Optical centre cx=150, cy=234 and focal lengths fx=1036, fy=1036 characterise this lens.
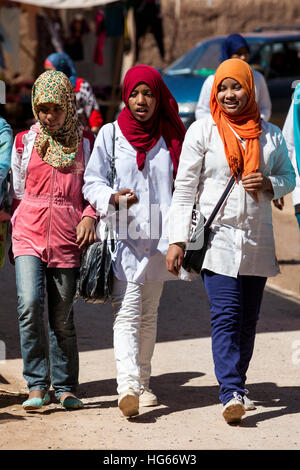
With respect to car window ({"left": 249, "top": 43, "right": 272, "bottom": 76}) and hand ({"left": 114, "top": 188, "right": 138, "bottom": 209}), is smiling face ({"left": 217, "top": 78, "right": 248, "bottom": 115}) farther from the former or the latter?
car window ({"left": 249, "top": 43, "right": 272, "bottom": 76})

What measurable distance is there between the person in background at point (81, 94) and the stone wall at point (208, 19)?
11860 mm

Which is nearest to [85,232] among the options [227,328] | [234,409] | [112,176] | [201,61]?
[112,176]

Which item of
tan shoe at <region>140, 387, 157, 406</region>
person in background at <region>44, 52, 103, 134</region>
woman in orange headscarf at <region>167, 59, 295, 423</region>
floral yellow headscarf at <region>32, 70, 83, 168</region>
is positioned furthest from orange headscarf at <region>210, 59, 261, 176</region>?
person in background at <region>44, 52, 103, 134</region>

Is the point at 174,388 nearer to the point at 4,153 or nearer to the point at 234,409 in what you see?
the point at 234,409

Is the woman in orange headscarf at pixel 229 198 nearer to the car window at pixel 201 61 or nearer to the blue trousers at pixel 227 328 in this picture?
the blue trousers at pixel 227 328

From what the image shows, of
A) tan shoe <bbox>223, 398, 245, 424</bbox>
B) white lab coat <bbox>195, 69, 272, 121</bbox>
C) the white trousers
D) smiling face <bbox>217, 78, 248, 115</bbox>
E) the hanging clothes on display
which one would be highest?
the hanging clothes on display

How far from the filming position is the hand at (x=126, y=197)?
17.5 feet

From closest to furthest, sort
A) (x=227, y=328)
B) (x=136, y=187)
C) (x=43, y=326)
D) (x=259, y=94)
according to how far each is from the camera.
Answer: (x=227, y=328) < (x=136, y=187) < (x=43, y=326) < (x=259, y=94)

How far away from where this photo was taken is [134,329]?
17.7ft

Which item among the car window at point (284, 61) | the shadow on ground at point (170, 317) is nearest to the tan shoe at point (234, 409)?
the shadow on ground at point (170, 317)

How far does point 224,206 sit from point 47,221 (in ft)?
3.11

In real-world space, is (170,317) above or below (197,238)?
below

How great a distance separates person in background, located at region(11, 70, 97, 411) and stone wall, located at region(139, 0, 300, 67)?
1544cm

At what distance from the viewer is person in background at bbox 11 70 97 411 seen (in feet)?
17.8
